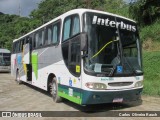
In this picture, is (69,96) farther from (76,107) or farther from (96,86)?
(96,86)

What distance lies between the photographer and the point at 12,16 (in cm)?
8931

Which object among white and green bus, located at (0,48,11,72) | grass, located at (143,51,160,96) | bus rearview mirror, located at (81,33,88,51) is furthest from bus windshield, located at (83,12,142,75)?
white and green bus, located at (0,48,11,72)

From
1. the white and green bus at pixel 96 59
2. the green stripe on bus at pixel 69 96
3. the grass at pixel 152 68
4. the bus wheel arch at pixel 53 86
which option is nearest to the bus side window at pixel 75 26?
the white and green bus at pixel 96 59

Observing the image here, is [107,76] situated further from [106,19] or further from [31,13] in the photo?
[31,13]

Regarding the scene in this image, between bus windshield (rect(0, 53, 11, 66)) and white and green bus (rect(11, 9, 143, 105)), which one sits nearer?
white and green bus (rect(11, 9, 143, 105))

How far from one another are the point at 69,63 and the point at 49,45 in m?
2.77

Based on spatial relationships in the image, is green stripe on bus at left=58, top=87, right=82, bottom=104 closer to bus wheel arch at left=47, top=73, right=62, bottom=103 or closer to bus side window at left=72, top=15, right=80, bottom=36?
bus wheel arch at left=47, top=73, right=62, bottom=103

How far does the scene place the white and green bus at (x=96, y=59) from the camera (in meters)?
8.61

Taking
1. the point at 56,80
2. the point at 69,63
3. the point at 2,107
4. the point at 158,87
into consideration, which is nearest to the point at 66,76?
the point at 69,63

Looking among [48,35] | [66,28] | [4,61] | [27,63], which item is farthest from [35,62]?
[4,61]

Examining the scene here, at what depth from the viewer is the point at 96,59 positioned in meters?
8.65

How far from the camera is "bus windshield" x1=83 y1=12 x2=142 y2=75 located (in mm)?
8680

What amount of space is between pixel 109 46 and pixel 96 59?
708 millimetres

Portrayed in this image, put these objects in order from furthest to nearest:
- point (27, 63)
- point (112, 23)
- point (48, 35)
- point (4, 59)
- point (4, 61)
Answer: point (4, 59) < point (4, 61) < point (27, 63) < point (48, 35) < point (112, 23)
